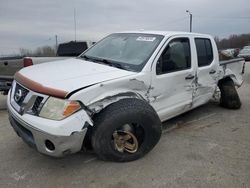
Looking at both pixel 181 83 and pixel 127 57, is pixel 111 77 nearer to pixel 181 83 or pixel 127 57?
pixel 127 57

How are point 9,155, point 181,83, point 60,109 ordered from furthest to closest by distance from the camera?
point 181,83 < point 9,155 < point 60,109

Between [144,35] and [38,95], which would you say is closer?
[38,95]

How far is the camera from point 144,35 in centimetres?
427

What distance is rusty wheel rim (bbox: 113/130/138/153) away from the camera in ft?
10.9

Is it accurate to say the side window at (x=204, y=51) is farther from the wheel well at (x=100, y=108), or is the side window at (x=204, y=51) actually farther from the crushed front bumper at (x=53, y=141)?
the crushed front bumper at (x=53, y=141)

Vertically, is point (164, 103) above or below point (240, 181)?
above

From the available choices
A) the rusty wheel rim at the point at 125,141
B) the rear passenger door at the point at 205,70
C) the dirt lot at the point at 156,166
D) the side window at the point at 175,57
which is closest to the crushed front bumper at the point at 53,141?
the dirt lot at the point at 156,166

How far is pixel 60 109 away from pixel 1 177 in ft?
3.88

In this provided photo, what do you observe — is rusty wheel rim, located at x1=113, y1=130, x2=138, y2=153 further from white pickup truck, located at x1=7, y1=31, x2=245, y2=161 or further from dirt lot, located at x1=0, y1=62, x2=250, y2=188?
dirt lot, located at x1=0, y1=62, x2=250, y2=188

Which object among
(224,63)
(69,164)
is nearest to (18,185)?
(69,164)

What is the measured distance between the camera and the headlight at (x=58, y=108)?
9.12 feet

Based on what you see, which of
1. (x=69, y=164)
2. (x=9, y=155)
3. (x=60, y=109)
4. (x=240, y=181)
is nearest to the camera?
(x=60, y=109)

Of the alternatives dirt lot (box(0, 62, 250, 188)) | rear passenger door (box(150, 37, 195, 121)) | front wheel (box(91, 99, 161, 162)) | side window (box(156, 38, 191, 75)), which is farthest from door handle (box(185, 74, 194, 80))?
front wheel (box(91, 99, 161, 162))

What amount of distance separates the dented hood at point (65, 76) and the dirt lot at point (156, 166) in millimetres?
1062
